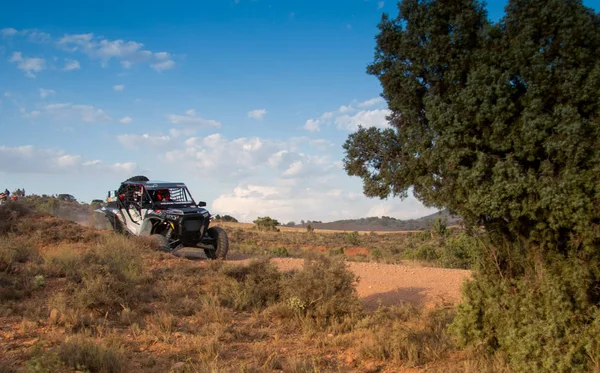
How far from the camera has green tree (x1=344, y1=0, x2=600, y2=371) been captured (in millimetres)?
5535

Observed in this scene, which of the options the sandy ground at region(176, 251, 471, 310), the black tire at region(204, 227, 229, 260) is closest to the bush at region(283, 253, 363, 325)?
the sandy ground at region(176, 251, 471, 310)

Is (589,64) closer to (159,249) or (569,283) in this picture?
(569,283)

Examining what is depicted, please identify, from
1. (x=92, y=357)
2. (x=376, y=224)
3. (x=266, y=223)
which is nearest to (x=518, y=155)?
(x=92, y=357)

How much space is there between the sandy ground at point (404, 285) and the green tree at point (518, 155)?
3.34 meters

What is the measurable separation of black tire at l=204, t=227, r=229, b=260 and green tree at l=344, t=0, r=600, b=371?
29.1ft

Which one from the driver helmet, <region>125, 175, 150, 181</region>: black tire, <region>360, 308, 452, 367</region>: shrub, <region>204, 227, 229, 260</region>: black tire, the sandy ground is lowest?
<region>360, 308, 452, 367</region>: shrub

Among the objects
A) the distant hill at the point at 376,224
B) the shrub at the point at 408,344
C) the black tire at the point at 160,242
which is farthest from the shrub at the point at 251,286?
the distant hill at the point at 376,224

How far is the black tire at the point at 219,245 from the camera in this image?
14.9 meters

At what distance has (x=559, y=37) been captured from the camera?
602 centimetres

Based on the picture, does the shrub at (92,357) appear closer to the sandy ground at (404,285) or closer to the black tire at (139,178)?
the sandy ground at (404,285)

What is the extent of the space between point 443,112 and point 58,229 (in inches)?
550

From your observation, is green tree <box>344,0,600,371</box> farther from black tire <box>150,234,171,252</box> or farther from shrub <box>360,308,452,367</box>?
black tire <box>150,234,171,252</box>

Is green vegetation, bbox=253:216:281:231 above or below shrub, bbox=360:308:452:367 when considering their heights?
above

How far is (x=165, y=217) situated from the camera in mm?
14406
